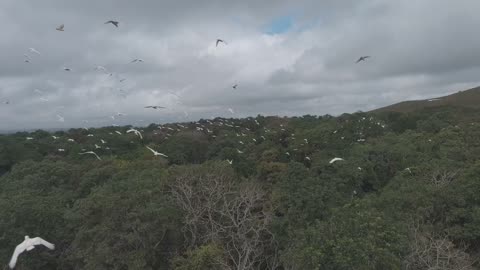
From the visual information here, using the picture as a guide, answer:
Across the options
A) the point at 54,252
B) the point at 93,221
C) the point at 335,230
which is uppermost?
the point at 335,230

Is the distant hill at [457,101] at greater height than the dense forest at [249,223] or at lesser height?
greater

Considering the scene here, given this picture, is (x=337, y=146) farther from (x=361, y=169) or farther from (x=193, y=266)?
(x=193, y=266)

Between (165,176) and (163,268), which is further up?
(165,176)

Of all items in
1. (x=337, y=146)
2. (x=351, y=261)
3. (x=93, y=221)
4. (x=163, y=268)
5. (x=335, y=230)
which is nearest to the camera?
(x=351, y=261)

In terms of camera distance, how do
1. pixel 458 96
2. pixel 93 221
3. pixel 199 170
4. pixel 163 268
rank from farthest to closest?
1. pixel 458 96
2. pixel 199 170
3. pixel 93 221
4. pixel 163 268

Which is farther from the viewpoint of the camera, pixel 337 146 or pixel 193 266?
pixel 337 146

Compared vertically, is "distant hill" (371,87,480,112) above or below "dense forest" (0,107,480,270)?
above

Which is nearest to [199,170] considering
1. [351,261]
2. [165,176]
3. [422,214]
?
[165,176]

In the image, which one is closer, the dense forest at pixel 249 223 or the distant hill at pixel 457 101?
the dense forest at pixel 249 223

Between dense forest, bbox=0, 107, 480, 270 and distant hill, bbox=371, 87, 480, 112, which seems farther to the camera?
distant hill, bbox=371, 87, 480, 112

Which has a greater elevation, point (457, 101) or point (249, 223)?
point (457, 101)

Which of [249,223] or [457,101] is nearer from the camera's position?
[249,223]
